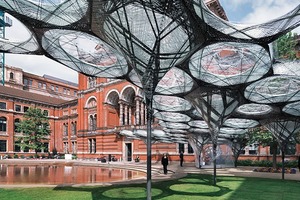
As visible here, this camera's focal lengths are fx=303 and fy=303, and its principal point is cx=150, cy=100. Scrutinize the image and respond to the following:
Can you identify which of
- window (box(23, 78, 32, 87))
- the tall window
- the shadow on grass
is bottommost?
the shadow on grass

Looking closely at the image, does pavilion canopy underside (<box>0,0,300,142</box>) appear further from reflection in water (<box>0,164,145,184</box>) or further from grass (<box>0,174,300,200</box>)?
reflection in water (<box>0,164,145,184</box>)

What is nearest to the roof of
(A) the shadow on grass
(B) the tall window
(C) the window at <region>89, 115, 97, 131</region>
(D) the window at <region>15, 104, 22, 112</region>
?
(D) the window at <region>15, 104, 22, 112</region>

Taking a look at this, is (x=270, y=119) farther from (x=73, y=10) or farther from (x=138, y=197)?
(x=73, y=10)

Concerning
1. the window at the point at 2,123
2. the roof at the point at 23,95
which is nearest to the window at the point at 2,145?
the window at the point at 2,123

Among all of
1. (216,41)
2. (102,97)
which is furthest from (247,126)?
(102,97)

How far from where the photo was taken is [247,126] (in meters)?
30.5

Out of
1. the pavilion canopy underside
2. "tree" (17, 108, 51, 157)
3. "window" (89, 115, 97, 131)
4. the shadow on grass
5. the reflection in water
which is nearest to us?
the pavilion canopy underside

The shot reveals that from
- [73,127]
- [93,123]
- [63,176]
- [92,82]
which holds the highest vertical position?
[92,82]

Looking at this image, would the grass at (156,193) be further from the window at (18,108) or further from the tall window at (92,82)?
the window at (18,108)

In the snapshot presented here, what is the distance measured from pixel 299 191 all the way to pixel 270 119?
9928 millimetres

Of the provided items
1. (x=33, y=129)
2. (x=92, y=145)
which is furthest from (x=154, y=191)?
(x=33, y=129)

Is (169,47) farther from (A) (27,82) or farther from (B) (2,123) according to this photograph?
(A) (27,82)

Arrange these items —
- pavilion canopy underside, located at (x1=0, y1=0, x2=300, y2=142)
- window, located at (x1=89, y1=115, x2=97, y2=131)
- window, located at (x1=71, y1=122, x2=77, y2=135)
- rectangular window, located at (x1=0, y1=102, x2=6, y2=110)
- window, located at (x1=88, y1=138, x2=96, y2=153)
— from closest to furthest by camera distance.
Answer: pavilion canopy underside, located at (x1=0, y1=0, x2=300, y2=142) < window, located at (x1=88, y1=138, x2=96, y2=153) < window, located at (x1=89, y1=115, x2=97, y2=131) < rectangular window, located at (x1=0, y1=102, x2=6, y2=110) < window, located at (x1=71, y1=122, x2=77, y2=135)

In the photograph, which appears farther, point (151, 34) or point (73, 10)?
point (151, 34)
